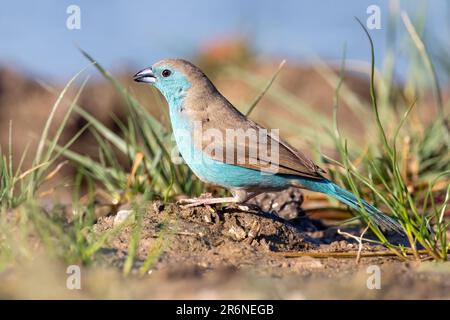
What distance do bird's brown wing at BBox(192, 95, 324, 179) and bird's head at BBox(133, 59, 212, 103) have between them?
0.23 metres

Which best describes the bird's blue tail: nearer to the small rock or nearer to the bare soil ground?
the bare soil ground

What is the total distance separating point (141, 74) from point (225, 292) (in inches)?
91.0

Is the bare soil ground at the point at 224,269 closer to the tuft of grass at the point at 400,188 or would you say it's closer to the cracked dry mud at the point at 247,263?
the cracked dry mud at the point at 247,263

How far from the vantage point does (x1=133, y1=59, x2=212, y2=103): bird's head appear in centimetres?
481

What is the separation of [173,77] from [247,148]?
79 cm

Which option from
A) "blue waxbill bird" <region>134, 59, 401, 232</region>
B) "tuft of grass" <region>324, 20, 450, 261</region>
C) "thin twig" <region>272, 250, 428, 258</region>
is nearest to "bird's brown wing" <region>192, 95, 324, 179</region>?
"blue waxbill bird" <region>134, 59, 401, 232</region>

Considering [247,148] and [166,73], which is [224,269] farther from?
[166,73]

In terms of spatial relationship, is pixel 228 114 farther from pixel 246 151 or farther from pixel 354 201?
pixel 354 201

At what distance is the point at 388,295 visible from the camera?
310 centimetres

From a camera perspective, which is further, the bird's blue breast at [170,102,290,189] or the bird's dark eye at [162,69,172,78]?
the bird's dark eye at [162,69,172,78]

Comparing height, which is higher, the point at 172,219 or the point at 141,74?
the point at 141,74

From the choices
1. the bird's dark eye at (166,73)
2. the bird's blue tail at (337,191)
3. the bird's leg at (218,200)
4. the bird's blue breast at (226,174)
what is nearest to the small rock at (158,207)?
the bird's leg at (218,200)
